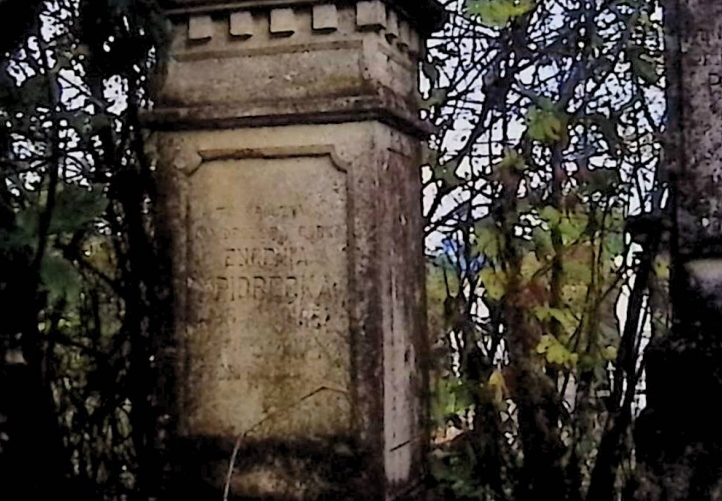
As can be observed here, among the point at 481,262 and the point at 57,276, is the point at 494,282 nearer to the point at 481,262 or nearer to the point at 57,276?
the point at 481,262

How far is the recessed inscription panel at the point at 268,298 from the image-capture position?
312 cm

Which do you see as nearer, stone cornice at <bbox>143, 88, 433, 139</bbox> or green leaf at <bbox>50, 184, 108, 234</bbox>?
green leaf at <bbox>50, 184, 108, 234</bbox>

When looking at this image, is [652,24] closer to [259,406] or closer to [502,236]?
[502,236]

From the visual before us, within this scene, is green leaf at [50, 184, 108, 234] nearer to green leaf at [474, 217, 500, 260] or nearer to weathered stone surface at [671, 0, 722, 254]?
weathered stone surface at [671, 0, 722, 254]

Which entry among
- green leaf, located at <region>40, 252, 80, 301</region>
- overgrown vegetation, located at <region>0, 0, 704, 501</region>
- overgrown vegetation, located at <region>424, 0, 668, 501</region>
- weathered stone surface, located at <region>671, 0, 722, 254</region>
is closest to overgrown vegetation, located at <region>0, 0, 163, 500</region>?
overgrown vegetation, located at <region>0, 0, 704, 501</region>

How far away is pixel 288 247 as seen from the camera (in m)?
3.16


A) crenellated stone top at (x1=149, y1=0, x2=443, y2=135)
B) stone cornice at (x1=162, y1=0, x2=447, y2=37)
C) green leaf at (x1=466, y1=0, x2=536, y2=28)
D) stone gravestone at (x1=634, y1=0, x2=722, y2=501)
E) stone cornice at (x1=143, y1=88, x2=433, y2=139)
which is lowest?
stone gravestone at (x1=634, y1=0, x2=722, y2=501)

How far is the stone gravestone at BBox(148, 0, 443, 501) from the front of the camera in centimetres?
310

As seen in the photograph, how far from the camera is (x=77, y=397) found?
3.58 m

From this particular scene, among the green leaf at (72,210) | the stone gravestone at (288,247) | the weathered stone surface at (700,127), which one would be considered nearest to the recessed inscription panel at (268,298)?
the stone gravestone at (288,247)

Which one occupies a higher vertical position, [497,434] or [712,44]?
[712,44]

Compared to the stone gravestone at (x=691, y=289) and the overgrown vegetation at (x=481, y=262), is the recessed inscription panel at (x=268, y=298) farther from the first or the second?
the stone gravestone at (x=691, y=289)

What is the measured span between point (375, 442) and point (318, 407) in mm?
193

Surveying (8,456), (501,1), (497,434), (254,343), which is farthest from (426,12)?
(8,456)
